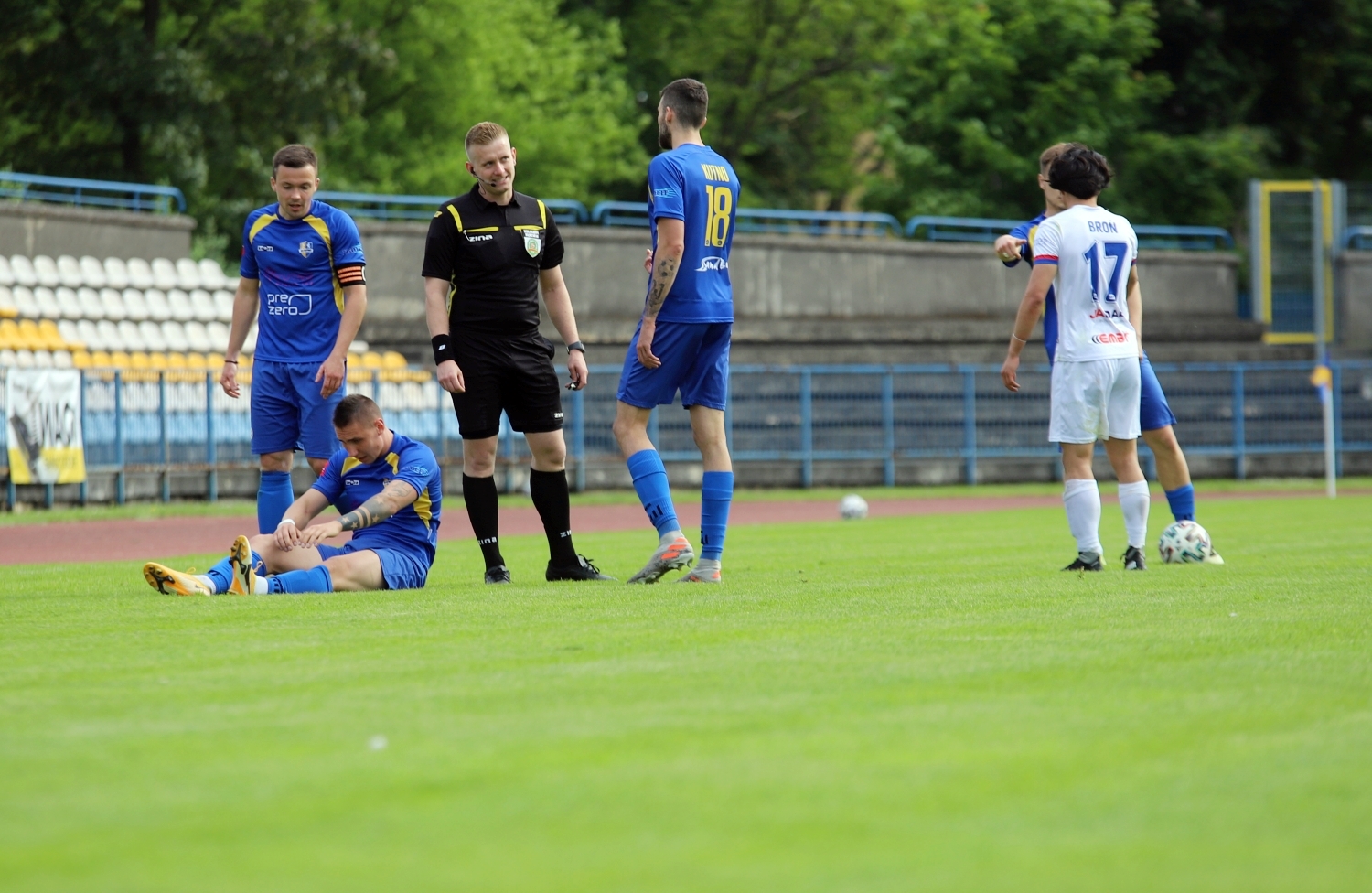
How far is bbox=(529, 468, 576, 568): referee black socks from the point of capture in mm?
8961

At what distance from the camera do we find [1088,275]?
29.8 feet

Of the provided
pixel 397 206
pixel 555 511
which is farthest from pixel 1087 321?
pixel 397 206

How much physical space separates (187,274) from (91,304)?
84.8 inches

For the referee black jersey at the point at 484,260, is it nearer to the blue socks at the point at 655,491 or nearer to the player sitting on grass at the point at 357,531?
the player sitting on grass at the point at 357,531

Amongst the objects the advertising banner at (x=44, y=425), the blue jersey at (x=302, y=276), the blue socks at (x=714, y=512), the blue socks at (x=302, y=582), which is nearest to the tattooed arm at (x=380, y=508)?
the blue socks at (x=302, y=582)

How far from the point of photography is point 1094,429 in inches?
361

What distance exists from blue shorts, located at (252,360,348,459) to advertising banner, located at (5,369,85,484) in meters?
10.7

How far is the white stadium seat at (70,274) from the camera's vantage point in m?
24.0

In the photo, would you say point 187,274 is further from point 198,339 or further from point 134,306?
point 198,339

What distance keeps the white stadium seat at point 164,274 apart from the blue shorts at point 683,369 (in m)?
18.3

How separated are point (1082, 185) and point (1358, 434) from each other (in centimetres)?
2274

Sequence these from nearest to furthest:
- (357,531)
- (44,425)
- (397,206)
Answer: (357,531) → (44,425) → (397,206)

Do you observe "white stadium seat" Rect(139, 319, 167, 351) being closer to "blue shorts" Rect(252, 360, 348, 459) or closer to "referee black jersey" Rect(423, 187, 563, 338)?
"blue shorts" Rect(252, 360, 348, 459)

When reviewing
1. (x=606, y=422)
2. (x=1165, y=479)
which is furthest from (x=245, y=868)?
(x=606, y=422)
